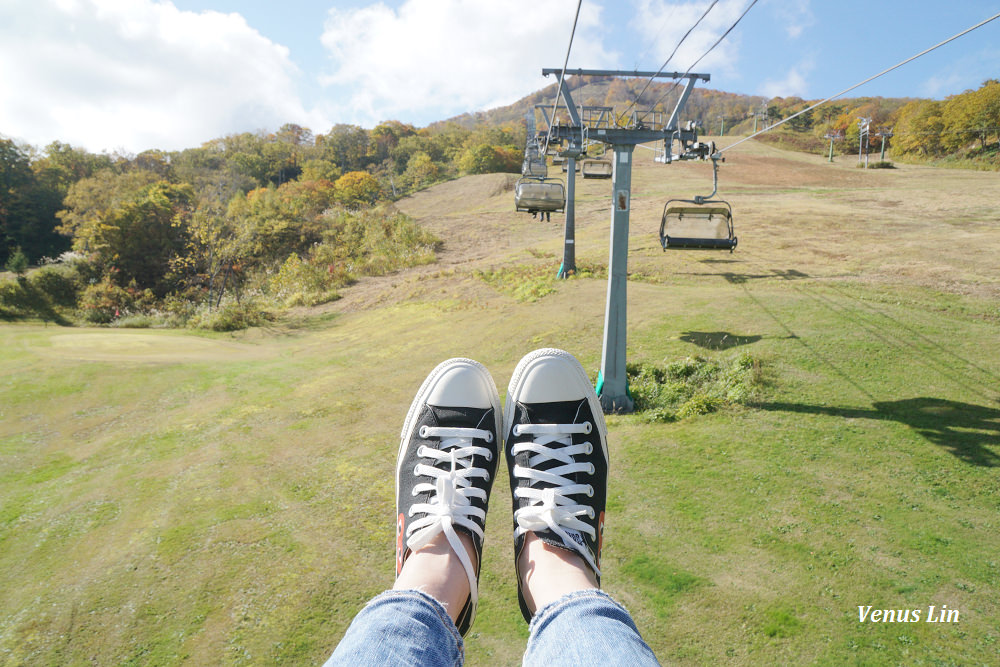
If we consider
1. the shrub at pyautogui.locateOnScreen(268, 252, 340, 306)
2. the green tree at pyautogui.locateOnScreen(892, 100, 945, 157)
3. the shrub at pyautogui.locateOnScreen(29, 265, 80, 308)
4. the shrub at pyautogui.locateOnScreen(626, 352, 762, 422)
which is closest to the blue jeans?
the shrub at pyautogui.locateOnScreen(626, 352, 762, 422)

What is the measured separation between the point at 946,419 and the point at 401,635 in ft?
19.2

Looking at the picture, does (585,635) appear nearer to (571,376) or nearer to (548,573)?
(548,573)

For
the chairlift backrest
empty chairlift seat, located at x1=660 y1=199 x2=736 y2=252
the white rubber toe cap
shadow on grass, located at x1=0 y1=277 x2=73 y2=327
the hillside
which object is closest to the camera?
the white rubber toe cap

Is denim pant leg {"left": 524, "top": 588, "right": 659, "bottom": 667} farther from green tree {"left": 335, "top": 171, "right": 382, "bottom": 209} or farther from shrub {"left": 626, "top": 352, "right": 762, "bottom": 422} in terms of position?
green tree {"left": 335, "top": 171, "right": 382, "bottom": 209}

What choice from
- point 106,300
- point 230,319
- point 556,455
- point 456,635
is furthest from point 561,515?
point 106,300

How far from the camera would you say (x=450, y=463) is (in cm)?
242

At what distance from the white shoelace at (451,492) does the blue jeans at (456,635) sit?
401 mm

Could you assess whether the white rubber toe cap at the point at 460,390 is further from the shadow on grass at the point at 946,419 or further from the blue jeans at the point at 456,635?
the shadow on grass at the point at 946,419

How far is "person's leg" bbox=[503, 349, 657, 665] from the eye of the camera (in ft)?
4.57

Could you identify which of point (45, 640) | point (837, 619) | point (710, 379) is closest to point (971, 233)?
point (710, 379)

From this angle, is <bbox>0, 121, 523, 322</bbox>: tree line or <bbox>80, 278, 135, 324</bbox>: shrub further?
<bbox>0, 121, 523, 322</bbox>: tree line

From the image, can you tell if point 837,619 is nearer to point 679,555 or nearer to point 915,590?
point 915,590

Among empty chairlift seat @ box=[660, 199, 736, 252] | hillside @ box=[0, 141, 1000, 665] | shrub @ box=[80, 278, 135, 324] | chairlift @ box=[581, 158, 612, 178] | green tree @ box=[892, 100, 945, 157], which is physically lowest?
shrub @ box=[80, 278, 135, 324]

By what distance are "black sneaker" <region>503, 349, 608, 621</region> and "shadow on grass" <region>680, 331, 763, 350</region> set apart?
5045 mm
